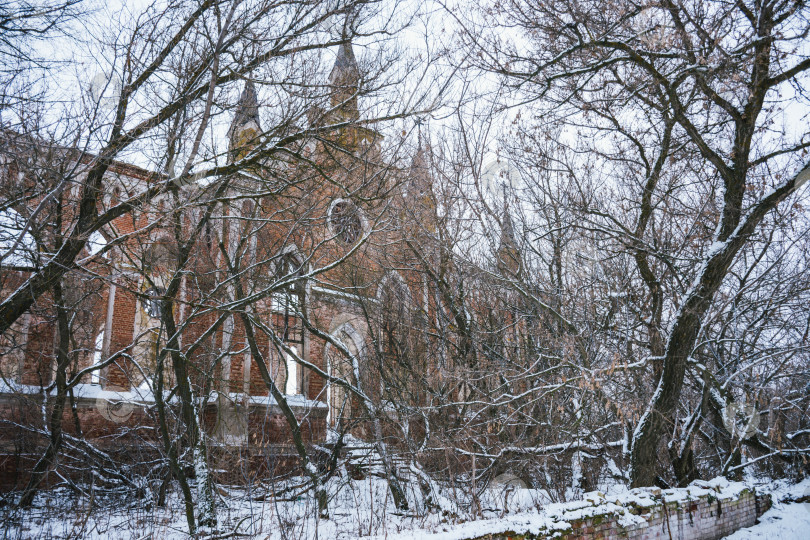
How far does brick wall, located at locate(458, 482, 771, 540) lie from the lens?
6.38m

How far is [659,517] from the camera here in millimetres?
7930

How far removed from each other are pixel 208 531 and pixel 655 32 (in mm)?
9201

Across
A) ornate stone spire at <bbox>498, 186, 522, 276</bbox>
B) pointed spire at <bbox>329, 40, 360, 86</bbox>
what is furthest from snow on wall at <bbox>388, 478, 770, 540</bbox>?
pointed spire at <bbox>329, 40, 360, 86</bbox>

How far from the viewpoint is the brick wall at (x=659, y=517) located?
6379 mm

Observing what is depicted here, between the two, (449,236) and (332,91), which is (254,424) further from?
(332,91)

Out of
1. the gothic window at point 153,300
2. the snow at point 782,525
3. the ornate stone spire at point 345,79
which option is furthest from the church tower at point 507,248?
the gothic window at point 153,300

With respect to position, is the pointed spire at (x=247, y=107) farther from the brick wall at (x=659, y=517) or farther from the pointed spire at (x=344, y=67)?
the brick wall at (x=659, y=517)

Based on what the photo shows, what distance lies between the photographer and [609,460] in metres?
11.2

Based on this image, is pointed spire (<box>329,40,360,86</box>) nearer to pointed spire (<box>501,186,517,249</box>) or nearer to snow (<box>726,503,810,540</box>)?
pointed spire (<box>501,186,517,249</box>)

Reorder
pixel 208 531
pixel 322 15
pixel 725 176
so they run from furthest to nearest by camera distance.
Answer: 1. pixel 725 176
2. pixel 208 531
3. pixel 322 15

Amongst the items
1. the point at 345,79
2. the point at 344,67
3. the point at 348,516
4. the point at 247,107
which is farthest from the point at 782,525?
the point at 247,107

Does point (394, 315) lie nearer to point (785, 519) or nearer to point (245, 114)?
point (245, 114)

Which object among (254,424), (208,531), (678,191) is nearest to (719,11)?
(678,191)

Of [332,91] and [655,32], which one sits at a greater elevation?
[655,32]
